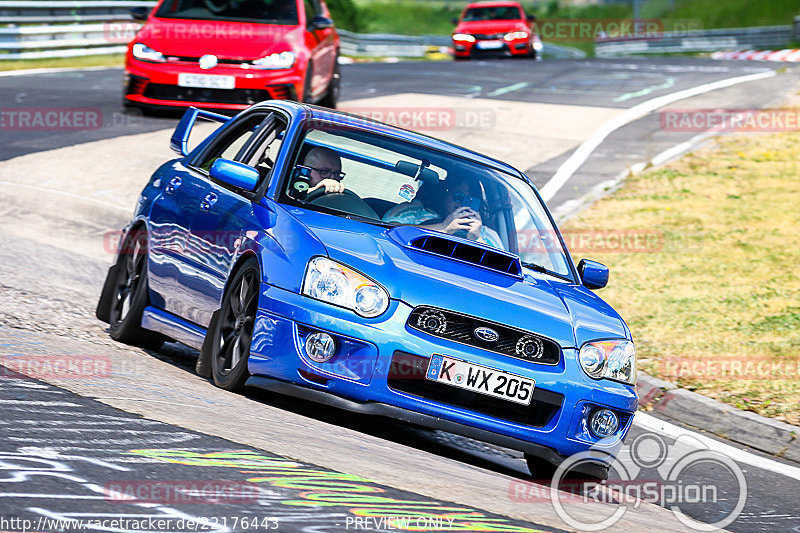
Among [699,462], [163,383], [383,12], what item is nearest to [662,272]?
[699,462]

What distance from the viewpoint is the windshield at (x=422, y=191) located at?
6.84 m

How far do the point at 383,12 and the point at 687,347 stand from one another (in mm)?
82101

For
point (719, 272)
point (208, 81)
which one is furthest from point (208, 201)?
point (208, 81)

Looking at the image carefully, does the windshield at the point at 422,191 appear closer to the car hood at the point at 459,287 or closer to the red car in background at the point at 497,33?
the car hood at the point at 459,287

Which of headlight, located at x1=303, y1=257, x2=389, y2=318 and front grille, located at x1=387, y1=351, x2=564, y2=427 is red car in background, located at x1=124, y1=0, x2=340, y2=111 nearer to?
headlight, located at x1=303, y1=257, x2=389, y2=318

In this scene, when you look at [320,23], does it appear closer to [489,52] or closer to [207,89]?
[207,89]

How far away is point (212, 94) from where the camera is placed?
16.1 meters

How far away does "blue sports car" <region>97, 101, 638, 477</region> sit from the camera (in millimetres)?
5719

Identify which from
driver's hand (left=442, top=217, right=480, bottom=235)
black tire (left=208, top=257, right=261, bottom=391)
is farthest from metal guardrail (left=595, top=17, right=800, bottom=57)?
black tire (left=208, top=257, right=261, bottom=391)

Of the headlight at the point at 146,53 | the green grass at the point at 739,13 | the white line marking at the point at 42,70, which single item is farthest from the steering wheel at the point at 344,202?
the green grass at the point at 739,13

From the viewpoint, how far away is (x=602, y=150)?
18.6 meters

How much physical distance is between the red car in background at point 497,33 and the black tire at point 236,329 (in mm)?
30180

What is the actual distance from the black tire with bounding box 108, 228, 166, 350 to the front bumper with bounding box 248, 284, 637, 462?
1.86 meters

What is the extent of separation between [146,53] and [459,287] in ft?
36.8
